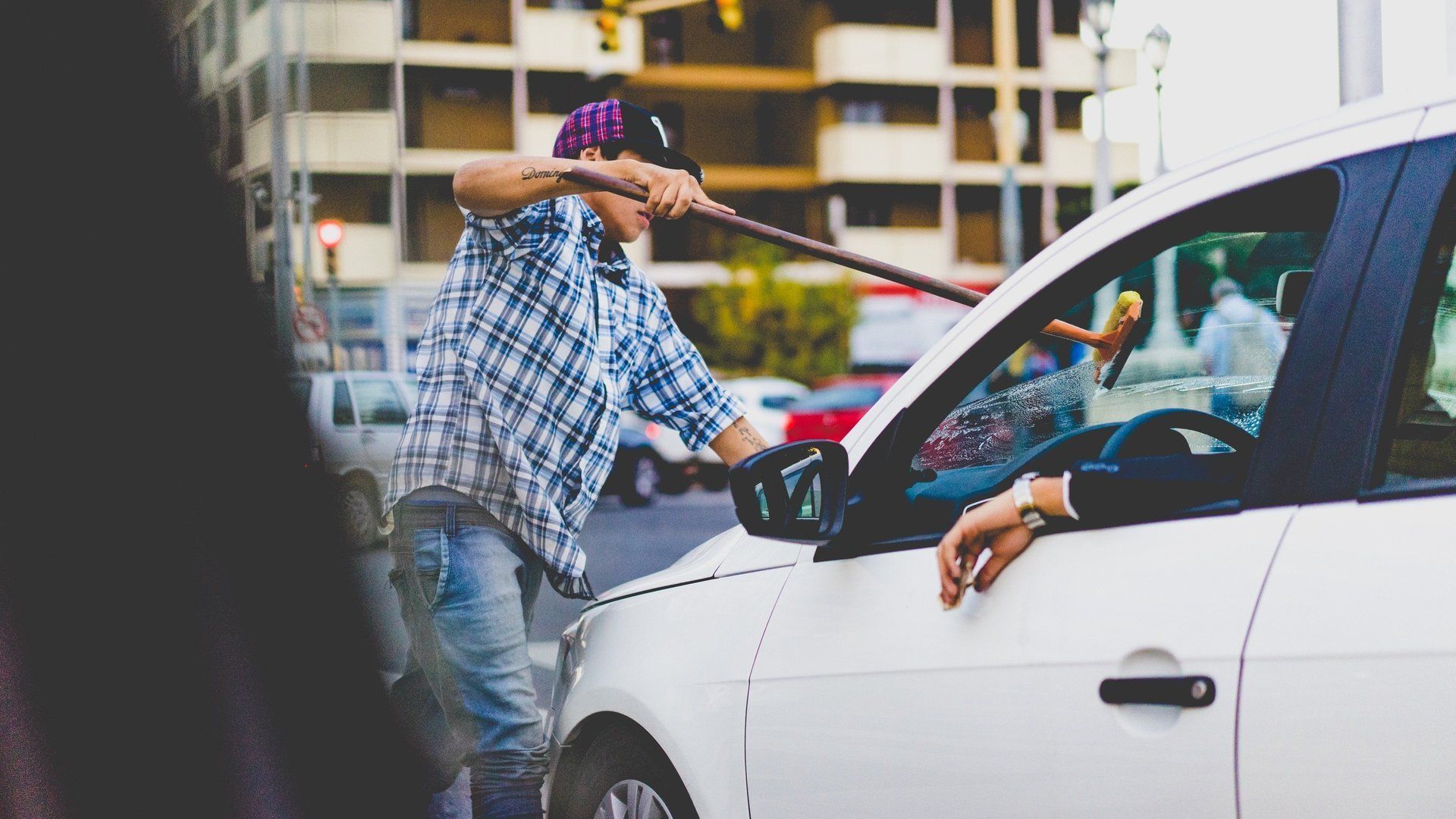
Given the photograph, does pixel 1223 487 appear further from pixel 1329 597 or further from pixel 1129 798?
pixel 1129 798

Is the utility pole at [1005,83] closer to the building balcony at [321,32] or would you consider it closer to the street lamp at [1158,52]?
the building balcony at [321,32]

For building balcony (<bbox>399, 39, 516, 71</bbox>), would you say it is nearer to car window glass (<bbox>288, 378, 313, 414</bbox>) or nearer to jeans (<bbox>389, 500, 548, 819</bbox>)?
car window glass (<bbox>288, 378, 313, 414</bbox>)

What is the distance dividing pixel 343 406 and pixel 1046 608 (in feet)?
35.0

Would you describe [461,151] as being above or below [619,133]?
above

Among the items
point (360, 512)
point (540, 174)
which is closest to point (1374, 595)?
point (540, 174)

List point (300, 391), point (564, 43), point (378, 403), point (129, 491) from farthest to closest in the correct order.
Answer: point (564, 43) → point (378, 403) → point (300, 391) → point (129, 491)

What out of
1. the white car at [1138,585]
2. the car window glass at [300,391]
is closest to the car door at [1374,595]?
the white car at [1138,585]

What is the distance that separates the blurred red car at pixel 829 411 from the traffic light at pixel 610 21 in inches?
223

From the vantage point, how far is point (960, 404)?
251cm

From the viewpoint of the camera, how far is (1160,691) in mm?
1769

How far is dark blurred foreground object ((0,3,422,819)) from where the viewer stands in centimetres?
397

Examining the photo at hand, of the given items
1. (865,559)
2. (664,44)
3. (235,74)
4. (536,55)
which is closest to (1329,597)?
(865,559)

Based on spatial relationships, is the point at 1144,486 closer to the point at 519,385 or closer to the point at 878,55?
the point at 519,385

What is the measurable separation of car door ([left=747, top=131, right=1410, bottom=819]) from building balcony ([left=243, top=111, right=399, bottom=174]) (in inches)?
192
